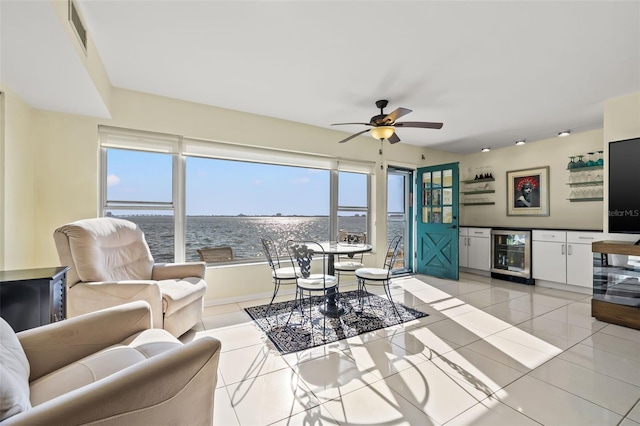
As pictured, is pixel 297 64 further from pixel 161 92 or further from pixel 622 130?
pixel 622 130

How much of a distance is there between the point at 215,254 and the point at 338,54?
2.97m

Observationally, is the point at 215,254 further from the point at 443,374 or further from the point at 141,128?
the point at 443,374

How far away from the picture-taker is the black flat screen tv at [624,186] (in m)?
3.17

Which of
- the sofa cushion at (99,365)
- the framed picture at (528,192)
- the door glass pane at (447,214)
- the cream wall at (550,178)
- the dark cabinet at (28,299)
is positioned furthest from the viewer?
the door glass pane at (447,214)

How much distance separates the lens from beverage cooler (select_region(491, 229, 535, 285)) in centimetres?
486

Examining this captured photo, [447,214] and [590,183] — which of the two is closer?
[590,183]

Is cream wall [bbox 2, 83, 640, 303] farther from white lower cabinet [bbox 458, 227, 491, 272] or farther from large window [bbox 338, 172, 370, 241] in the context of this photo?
white lower cabinet [bbox 458, 227, 491, 272]

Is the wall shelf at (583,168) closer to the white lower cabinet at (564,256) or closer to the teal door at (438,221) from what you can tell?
the white lower cabinet at (564,256)

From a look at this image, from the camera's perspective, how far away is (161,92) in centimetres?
328

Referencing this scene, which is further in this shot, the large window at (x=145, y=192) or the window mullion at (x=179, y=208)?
the window mullion at (x=179, y=208)

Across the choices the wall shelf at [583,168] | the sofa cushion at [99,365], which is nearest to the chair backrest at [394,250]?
the sofa cushion at [99,365]

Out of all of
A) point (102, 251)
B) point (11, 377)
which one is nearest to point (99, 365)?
point (11, 377)

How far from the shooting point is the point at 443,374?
211 centimetres

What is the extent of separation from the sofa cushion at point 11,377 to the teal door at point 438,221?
5386mm
